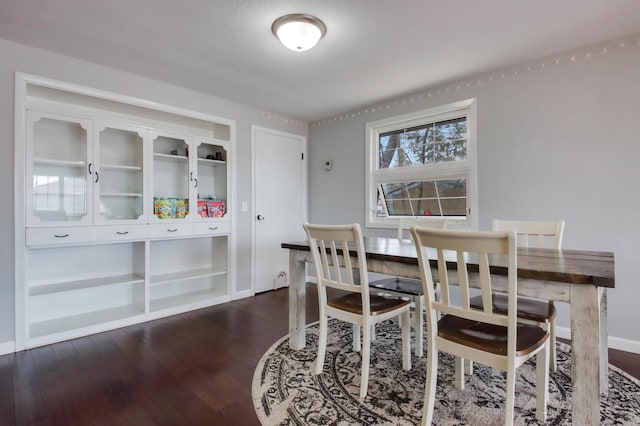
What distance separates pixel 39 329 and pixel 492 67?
449 cm

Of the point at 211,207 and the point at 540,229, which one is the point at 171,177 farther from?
the point at 540,229

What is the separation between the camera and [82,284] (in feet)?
9.43

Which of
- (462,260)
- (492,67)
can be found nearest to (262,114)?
(492,67)

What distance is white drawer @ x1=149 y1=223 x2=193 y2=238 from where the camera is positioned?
3132 millimetres

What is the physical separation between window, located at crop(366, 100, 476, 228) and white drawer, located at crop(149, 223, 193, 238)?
2089mm

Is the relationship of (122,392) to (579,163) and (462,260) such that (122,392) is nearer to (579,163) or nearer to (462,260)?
(462,260)

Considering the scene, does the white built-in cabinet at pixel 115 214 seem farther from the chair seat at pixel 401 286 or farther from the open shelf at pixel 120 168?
the chair seat at pixel 401 286

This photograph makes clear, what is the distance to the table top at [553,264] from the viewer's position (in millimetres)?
1227

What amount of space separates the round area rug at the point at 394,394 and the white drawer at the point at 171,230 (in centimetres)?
167

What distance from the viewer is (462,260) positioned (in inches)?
54.3

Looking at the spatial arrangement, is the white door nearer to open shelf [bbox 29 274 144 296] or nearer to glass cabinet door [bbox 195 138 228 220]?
glass cabinet door [bbox 195 138 228 220]

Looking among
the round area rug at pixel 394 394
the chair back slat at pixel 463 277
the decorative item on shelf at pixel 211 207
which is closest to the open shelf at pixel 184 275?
the decorative item on shelf at pixel 211 207

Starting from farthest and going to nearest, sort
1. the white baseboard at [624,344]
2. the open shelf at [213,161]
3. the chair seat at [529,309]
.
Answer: the open shelf at [213,161]
the white baseboard at [624,344]
the chair seat at [529,309]

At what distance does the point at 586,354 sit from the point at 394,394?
96 centimetres
